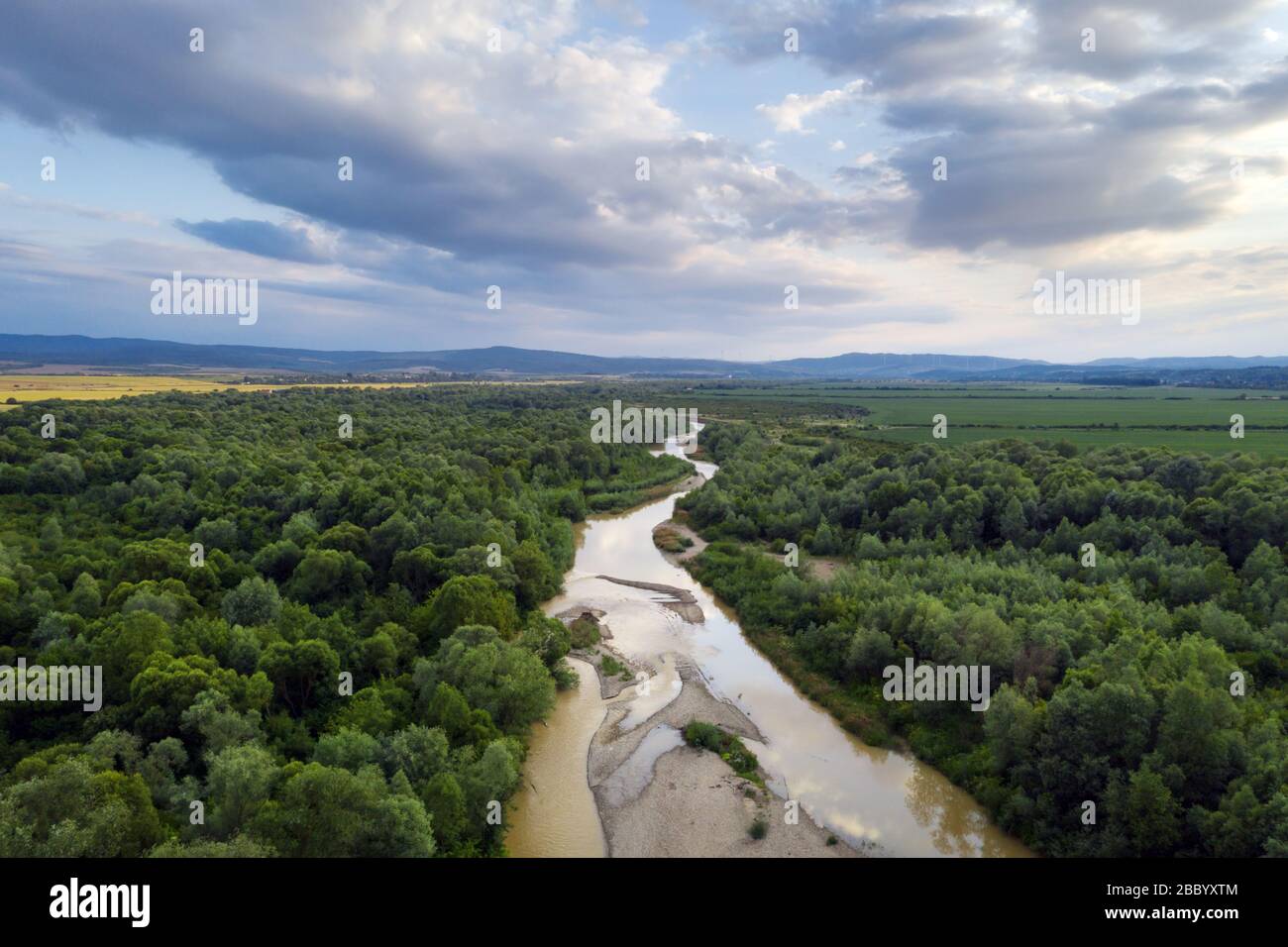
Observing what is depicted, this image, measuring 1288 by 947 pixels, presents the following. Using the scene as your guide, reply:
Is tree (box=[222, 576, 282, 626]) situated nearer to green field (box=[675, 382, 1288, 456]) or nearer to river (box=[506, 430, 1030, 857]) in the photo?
river (box=[506, 430, 1030, 857])

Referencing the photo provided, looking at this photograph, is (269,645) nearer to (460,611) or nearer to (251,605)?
(251,605)

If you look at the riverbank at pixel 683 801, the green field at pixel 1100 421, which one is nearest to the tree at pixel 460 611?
the riverbank at pixel 683 801

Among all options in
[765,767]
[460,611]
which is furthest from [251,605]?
[765,767]

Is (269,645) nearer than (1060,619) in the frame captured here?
Yes

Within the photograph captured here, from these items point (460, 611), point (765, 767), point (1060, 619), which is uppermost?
point (1060, 619)

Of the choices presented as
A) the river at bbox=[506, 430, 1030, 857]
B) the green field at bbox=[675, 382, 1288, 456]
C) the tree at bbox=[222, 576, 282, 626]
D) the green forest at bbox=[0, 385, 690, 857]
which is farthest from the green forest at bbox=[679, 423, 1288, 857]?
the green field at bbox=[675, 382, 1288, 456]
